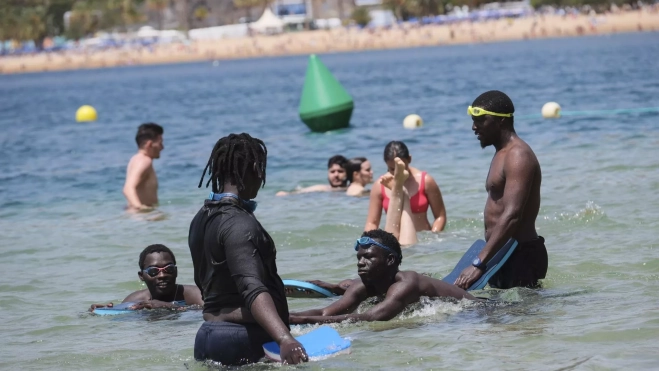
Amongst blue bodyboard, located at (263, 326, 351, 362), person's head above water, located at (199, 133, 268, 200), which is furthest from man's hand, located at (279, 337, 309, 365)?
person's head above water, located at (199, 133, 268, 200)

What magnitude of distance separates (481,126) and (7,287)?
5.21m

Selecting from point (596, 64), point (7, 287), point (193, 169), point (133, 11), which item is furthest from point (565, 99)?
point (133, 11)

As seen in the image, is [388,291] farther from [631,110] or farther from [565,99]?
[565,99]

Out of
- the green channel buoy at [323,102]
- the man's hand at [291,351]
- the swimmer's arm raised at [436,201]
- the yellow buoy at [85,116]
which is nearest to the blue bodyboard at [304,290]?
the man's hand at [291,351]

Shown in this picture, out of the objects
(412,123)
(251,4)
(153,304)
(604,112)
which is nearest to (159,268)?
(153,304)

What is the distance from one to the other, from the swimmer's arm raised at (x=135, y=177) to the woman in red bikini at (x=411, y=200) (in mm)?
3631

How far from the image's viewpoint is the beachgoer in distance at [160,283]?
756 centimetres

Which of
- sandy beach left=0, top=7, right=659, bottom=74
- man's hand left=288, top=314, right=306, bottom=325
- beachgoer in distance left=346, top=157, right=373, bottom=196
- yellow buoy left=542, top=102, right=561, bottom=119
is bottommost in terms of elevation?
sandy beach left=0, top=7, right=659, bottom=74

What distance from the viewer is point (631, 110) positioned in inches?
889

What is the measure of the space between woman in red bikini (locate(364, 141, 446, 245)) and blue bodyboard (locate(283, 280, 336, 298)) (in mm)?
2266

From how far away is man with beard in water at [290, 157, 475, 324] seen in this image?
6.43 m

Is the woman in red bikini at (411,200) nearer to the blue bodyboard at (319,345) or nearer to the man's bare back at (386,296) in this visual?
the man's bare back at (386,296)

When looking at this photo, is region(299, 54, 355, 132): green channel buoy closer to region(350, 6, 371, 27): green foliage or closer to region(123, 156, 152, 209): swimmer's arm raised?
region(123, 156, 152, 209): swimmer's arm raised

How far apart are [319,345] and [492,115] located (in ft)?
7.52
